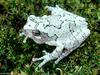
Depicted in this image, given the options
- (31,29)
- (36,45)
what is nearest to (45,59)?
(36,45)

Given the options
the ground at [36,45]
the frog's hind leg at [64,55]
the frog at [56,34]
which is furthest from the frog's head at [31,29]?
the frog's hind leg at [64,55]

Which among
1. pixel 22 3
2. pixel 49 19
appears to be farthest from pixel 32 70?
pixel 22 3

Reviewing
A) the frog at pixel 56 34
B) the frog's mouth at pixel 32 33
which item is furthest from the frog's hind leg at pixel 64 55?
the frog's mouth at pixel 32 33

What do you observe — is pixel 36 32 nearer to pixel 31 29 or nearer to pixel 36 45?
pixel 31 29

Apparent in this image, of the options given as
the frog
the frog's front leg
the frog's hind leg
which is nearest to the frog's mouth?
the frog

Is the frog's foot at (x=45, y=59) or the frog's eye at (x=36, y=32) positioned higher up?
the frog's eye at (x=36, y=32)

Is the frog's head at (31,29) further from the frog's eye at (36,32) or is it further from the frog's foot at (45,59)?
the frog's foot at (45,59)
